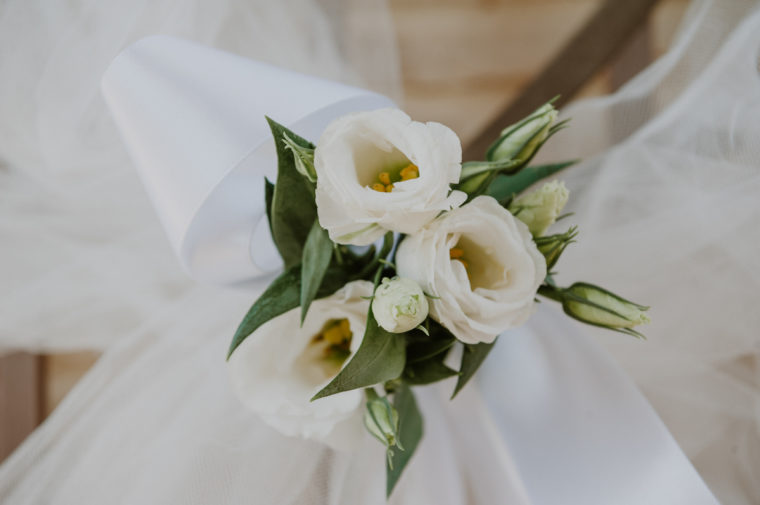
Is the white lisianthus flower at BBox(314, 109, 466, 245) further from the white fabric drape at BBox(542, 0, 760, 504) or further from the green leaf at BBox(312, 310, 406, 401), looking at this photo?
the white fabric drape at BBox(542, 0, 760, 504)

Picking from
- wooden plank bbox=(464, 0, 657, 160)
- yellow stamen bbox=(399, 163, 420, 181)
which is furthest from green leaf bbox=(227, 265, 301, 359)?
wooden plank bbox=(464, 0, 657, 160)

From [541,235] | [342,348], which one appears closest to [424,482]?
[342,348]

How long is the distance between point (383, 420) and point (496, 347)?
175 mm

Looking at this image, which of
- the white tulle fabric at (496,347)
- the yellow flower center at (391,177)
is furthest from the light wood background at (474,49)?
the yellow flower center at (391,177)

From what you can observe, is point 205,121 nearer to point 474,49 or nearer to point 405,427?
point 405,427

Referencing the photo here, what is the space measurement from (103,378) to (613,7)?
2.42ft

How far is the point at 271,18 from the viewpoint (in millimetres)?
686

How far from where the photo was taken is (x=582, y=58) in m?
0.74

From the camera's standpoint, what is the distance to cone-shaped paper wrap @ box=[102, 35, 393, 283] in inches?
15.1

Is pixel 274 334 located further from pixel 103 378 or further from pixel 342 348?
pixel 103 378

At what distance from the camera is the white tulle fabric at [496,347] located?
Result: 49cm

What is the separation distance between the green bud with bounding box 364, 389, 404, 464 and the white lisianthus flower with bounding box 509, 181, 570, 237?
15 cm

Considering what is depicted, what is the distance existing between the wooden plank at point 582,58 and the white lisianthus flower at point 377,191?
1.49ft

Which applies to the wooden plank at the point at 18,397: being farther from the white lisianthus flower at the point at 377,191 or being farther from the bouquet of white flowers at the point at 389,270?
the white lisianthus flower at the point at 377,191
